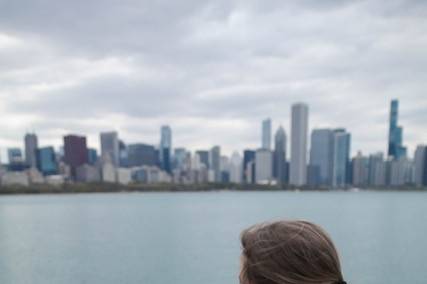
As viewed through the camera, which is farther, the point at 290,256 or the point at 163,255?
the point at 163,255

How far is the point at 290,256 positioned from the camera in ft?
4.46

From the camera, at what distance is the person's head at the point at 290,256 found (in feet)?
4.42

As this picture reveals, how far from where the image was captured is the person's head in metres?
1.35

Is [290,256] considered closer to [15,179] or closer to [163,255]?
[163,255]

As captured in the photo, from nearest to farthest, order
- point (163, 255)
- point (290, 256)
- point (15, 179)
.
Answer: point (290, 256)
point (163, 255)
point (15, 179)

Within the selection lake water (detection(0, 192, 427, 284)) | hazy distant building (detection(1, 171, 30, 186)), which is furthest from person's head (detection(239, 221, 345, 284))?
hazy distant building (detection(1, 171, 30, 186))

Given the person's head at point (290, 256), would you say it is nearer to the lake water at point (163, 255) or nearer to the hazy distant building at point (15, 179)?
the lake water at point (163, 255)

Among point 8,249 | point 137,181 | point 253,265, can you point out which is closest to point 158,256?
point 8,249

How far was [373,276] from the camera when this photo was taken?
1075 inches

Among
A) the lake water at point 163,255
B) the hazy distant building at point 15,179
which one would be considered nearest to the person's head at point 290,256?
the lake water at point 163,255

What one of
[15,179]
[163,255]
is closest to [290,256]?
[163,255]

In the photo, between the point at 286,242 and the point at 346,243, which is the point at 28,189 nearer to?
the point at 346,243

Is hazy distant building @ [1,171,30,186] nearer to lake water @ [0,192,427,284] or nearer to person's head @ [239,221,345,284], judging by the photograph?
lake water @ [0,192,427,284]

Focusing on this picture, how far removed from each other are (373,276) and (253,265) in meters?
29.8
